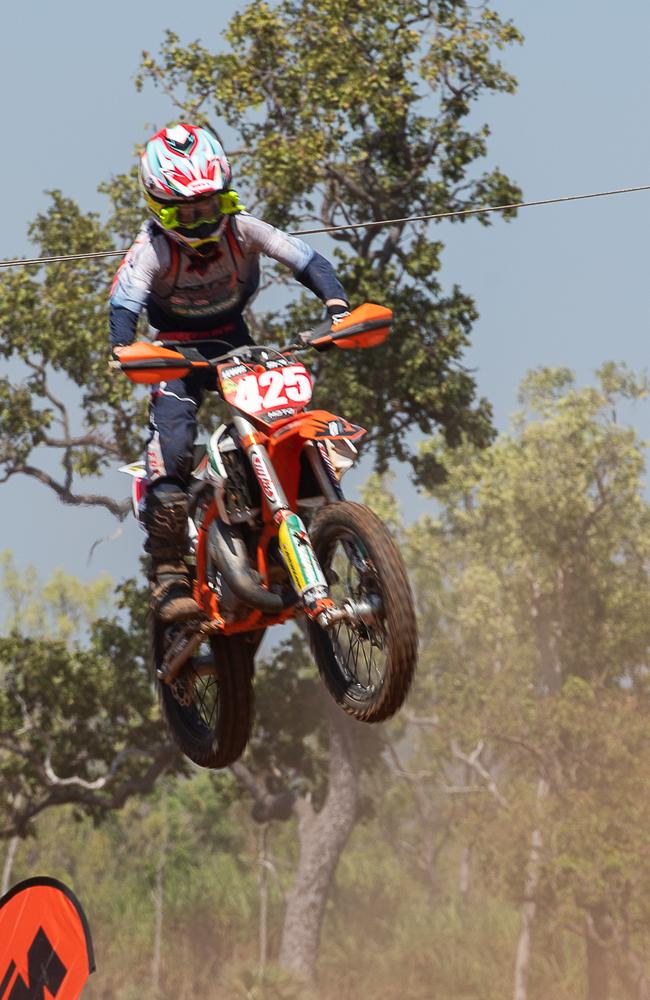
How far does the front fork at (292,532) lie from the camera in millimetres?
6066

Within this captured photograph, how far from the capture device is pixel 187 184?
6.54 m

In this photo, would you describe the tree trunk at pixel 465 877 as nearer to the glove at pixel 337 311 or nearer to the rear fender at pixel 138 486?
the rear fender at pixel 138 486

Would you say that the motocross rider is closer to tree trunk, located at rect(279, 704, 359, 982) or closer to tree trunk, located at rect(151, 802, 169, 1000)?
tree trunk, located at rect(279, 704, 359, 982)

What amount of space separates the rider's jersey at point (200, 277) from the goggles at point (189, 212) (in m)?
0.17

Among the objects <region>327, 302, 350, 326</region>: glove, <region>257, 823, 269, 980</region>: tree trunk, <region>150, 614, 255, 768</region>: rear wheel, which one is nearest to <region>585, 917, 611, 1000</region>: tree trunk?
<region>257, 823, 269, 980</region>: tree trunk

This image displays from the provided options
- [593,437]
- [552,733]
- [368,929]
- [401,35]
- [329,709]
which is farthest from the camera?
[368,929]

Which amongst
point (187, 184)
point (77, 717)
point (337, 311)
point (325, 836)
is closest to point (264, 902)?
point (325, 836)

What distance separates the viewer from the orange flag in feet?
26.5

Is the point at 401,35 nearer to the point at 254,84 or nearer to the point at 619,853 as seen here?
the point at 254,84

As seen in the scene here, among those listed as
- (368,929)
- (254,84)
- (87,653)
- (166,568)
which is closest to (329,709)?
(87,653)

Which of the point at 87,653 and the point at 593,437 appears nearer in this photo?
the point at 87,653

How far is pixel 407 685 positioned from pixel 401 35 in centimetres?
2208

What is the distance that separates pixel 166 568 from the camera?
279 inches

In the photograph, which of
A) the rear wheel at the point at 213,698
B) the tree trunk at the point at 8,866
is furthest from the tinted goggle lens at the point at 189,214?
the tree trunk at the point at 8,866
